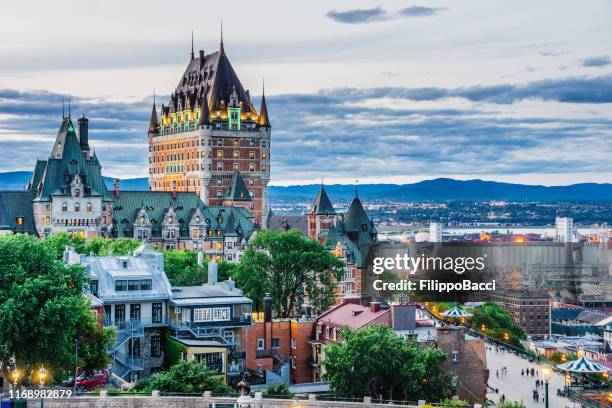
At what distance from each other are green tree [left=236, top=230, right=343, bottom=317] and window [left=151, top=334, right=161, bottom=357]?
1206 inches

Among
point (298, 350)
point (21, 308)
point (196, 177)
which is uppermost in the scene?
point (196, 177)

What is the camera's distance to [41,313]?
5297 cm

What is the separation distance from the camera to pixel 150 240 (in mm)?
157625

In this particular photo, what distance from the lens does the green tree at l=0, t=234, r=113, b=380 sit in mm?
53250

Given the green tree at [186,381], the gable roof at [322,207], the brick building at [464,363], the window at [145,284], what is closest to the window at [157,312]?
the window at [145,284]

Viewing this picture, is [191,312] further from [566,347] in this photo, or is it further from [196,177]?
[566,347]

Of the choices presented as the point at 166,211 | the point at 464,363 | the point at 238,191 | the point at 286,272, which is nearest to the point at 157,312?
the point at 464,363

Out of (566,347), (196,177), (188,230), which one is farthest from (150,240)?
(566,347)

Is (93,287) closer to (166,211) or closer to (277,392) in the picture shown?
(277,392)

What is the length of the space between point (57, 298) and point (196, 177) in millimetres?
137350

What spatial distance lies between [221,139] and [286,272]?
300 feet

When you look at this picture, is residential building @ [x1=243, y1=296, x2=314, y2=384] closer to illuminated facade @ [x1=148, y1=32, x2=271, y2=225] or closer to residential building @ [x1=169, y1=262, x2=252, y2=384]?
residential building @ [x1=169, y1=262, x2=252, y2=384]

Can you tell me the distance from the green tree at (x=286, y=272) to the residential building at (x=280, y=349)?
2146 cm

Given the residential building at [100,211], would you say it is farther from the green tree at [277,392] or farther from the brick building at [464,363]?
the green tree at [277,392]
